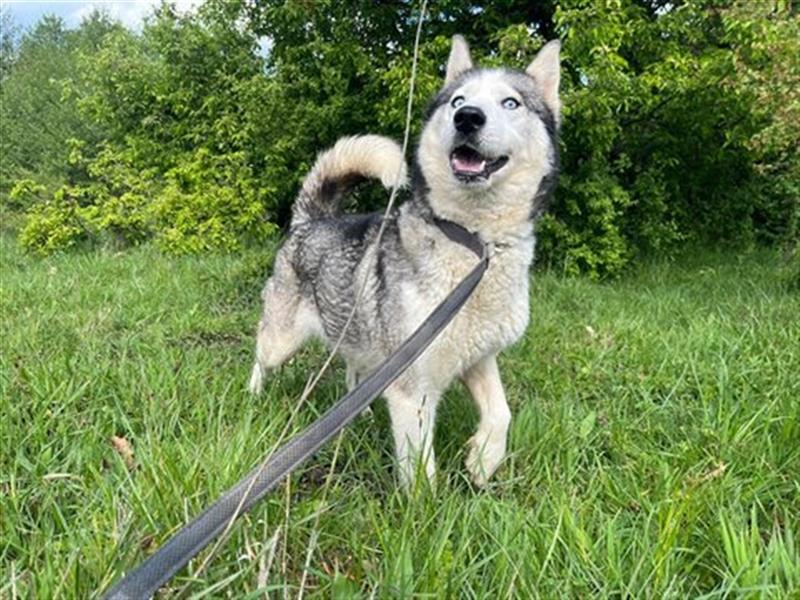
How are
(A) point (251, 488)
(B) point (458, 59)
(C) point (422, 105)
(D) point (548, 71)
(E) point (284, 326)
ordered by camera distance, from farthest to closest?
(C) point (422, 105) → (E) point (284, 326) → (B) point (458, 59) → (D) point (548, 71) → (A) point (251, 488)

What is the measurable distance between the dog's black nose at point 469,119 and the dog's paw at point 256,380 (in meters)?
1.45

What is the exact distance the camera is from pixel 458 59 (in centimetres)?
317

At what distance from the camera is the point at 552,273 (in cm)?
766

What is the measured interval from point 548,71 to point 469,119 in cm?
70

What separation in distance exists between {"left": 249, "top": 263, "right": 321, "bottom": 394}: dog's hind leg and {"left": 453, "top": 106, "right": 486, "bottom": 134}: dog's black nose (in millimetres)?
1366

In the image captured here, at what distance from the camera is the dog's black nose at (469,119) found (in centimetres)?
256

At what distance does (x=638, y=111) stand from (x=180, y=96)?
7.24 metres

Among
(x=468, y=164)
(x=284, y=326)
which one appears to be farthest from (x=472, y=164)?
(x=284, y=326)

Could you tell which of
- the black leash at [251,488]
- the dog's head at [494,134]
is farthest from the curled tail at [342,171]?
the black leash at [251,488]

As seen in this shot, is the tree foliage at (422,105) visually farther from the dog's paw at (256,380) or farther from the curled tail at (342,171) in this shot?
the dog's paw at (256,380)

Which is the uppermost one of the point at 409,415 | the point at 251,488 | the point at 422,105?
the point at 422,105

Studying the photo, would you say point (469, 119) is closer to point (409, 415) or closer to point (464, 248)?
point (464, 248)

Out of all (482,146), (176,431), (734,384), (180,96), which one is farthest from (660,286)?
(180,96)

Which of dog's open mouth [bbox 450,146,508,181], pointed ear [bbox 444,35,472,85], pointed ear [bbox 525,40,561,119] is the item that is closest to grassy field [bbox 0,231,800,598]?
dog's open mouth [bbox 450,146,508,181]
